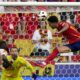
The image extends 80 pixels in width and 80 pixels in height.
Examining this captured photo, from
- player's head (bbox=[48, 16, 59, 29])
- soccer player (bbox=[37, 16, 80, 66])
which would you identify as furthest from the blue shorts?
player's head (bbox=[48, 16, 59, 29])

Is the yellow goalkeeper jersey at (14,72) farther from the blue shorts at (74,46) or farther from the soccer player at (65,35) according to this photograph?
the blue shorts at (74,46)

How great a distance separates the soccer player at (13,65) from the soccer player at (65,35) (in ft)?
0.79

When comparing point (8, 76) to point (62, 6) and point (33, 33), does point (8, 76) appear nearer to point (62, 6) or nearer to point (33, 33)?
point (33, 33)

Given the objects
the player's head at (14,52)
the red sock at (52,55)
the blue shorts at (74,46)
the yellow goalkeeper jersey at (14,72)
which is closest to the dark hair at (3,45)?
the player's head at (14,52)

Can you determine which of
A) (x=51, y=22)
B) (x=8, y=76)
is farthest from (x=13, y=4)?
(x=8, y=76)

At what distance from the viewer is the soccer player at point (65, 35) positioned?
A: 7.24 m

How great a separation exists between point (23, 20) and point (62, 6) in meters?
0.87

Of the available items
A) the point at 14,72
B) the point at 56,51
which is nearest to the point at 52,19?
the point at 56,51

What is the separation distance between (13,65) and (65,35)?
33.3 inches

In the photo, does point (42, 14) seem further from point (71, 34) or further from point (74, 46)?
point (74, 46)

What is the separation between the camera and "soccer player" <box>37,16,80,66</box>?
7238 millimetres

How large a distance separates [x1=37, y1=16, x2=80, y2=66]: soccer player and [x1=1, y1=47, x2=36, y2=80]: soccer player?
0.24 meters

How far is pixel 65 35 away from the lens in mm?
7426

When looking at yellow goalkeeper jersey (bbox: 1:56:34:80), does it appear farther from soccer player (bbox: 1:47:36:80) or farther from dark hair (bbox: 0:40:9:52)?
dark hair (bbox: 0:40:9:52)
